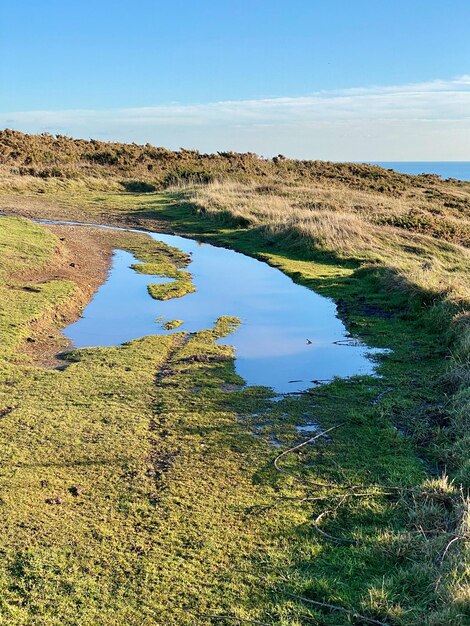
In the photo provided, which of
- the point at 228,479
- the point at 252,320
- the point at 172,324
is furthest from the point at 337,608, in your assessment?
the point at 252,320

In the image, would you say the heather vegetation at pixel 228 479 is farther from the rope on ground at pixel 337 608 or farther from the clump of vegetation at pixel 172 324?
the clump of vegetation at pixel 172 324

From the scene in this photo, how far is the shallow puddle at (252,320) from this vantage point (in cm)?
942

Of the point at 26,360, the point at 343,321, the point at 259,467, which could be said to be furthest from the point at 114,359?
the point at 343,321

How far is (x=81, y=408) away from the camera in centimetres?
702

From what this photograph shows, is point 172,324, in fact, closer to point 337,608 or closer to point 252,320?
point 252,320

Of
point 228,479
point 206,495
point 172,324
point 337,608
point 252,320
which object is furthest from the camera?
point 252,320

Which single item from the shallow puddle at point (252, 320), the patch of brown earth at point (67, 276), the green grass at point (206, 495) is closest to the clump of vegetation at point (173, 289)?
the shallow puddle at point (252, 320)

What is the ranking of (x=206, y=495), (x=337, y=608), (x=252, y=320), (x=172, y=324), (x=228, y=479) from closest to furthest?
(x=337, y=608)
(x=206, y=495)
(x=228, y=479)
(x=172, y=324)
(x=252, y=320)

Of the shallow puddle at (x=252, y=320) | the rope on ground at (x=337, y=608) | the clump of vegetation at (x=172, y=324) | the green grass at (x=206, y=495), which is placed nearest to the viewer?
the rope on ground at (x=337, y=608)

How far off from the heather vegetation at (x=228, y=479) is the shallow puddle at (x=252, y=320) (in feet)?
1.54

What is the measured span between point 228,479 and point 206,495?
15.5 inches

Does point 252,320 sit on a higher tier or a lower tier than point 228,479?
higher

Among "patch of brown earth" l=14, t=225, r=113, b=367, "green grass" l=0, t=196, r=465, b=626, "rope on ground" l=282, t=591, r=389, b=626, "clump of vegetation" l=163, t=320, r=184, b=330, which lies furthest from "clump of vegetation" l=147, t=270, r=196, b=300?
"rope on ground" l=282, t=591, r=389, b=626

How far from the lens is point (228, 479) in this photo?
18.7ft
